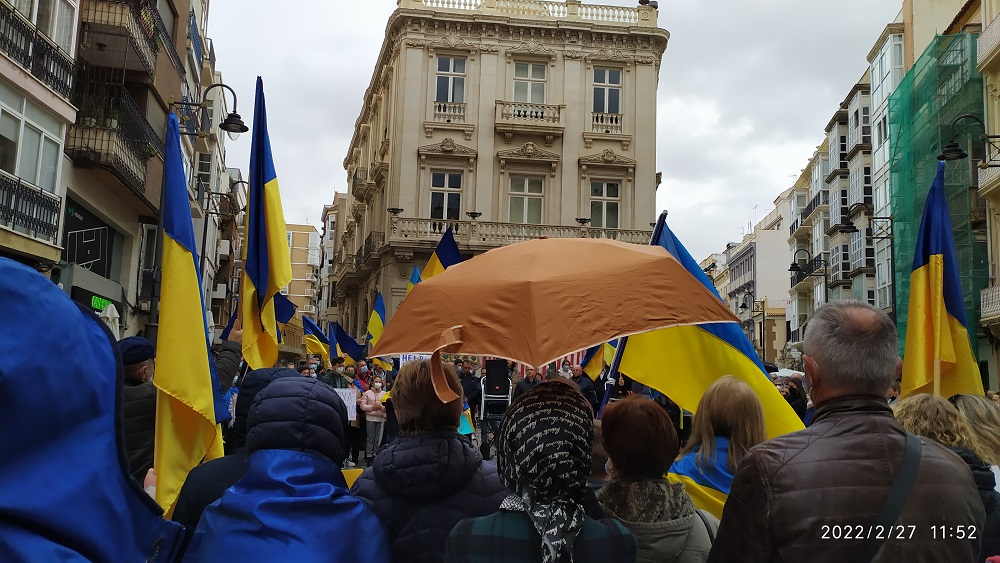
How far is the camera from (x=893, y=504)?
7.43ft

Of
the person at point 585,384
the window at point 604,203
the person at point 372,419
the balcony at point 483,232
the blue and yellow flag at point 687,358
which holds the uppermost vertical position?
the window at point 604,203

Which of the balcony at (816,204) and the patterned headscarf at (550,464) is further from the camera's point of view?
the balcony at (816,204)

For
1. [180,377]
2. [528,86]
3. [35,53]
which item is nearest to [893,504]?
[180,377]

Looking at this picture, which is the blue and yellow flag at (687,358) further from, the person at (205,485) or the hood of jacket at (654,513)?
the person at (205,485)

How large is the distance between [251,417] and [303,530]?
50 centimetres

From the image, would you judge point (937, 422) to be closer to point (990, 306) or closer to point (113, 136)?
point (113, 136)

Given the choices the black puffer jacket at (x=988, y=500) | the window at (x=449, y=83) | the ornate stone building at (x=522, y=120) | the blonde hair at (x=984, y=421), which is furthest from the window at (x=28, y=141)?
the window at (x=449, y=83)

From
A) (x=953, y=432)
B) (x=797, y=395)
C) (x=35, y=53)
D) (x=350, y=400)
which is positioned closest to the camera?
(x=953, y=432)

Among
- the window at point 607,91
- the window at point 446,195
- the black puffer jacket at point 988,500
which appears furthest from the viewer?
the window at point 607,91

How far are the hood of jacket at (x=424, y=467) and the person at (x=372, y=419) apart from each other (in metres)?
11.0

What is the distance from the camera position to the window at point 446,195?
3341 cm

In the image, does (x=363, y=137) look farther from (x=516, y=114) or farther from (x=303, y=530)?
(x=303, y=530)

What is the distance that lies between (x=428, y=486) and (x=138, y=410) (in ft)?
9.05

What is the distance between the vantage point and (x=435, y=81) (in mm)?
33719
